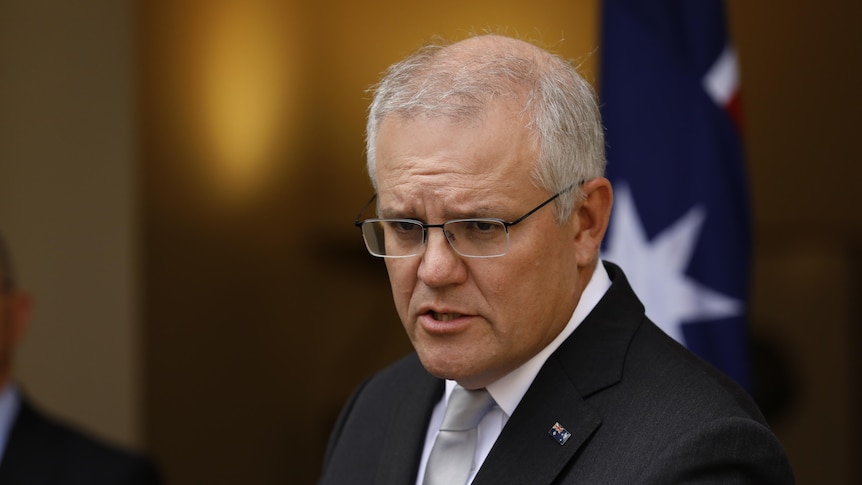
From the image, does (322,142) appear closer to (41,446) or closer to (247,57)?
(247,57)

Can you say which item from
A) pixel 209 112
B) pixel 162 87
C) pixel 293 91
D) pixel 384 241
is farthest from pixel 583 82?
pixel 293 91

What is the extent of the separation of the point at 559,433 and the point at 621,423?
0.32 feet

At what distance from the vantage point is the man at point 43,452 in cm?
387

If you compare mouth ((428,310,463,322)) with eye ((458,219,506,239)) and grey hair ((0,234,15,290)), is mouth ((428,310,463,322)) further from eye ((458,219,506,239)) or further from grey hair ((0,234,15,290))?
grey hair ((0,234,15,290))

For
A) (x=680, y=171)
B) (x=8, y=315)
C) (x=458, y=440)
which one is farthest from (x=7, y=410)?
(x=458, y=440)

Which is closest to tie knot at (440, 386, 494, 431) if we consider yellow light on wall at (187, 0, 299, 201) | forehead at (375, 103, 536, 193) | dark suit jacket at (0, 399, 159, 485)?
forehead at (375, 103, 536, 193)

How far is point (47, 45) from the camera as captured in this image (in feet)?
17.6

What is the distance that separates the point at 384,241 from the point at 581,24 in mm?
4678

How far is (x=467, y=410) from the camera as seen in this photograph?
1.94 meters

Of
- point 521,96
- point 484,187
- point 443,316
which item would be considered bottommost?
point 443,316

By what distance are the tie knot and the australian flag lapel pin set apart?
13 cm

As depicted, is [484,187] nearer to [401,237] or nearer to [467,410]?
[401,237]

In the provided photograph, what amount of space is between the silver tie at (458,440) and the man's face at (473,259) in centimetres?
7

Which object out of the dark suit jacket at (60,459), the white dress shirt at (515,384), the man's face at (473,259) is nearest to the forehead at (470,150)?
the man's face at (473,259)
